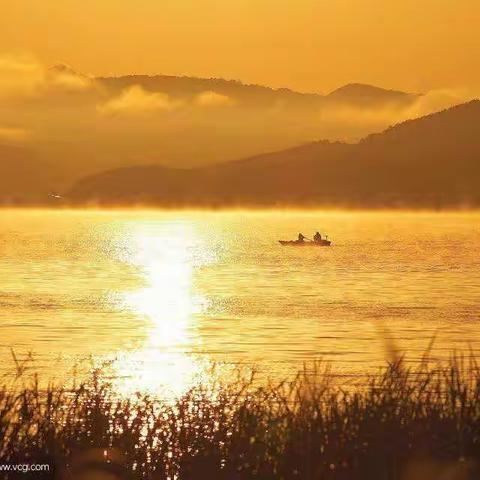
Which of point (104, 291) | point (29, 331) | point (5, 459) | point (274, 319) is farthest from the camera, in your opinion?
point (104, 291)

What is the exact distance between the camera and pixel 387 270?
378 feet

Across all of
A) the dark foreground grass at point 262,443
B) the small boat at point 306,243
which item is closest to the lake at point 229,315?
the dark foreground grass at point 262,443

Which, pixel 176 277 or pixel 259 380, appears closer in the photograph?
pixel 259 380

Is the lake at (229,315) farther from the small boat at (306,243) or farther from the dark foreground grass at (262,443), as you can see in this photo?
the small boat at (306,243)

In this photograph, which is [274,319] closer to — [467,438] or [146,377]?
[146,377]

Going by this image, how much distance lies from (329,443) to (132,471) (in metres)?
2.03

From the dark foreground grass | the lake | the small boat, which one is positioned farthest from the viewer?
the small boat

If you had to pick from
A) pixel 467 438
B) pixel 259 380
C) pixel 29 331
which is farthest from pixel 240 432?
pixel 29 331

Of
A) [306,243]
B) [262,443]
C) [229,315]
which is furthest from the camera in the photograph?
[306,243]

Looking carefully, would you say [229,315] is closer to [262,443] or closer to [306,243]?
[262,443]

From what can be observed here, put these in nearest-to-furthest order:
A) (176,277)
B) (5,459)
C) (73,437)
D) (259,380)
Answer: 1. (5,459)
2. (73,437)
3. (259,380)
4. (176,277)

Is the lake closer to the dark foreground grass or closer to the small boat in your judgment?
the dark foreground grass

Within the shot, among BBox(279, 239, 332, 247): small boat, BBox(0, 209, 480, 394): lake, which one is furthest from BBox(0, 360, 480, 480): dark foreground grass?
BBox(279, 239, 332, 247): small boat

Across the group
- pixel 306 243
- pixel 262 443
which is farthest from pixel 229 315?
pixel 306 243
